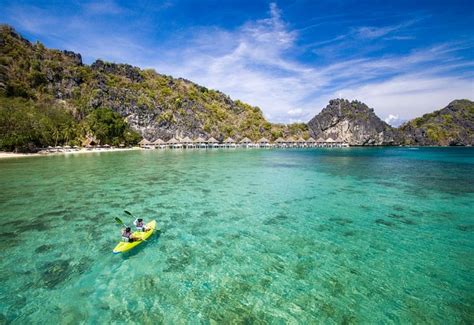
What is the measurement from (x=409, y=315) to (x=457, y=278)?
310 centimetres

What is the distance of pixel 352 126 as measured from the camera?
537ft

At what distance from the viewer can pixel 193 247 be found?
34.1ft

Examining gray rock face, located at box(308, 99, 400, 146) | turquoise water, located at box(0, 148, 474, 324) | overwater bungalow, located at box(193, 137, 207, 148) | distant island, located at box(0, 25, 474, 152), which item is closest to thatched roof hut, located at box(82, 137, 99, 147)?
distant island, located at box(0, 25, 474, 152)

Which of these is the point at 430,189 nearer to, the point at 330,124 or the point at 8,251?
the point at 8,251

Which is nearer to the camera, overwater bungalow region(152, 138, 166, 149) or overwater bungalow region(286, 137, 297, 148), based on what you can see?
overwater bungalow region(152, 138, 166, 149)

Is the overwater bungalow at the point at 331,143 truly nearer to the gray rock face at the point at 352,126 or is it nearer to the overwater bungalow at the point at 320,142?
the overwater bungalow at the point at 320,142

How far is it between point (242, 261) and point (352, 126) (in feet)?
563

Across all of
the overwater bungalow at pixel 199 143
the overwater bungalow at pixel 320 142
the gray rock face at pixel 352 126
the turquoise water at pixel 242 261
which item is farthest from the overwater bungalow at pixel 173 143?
the gray rock face at pixel 352 126

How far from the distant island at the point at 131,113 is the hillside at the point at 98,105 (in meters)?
0.25

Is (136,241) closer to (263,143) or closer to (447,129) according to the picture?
(263,143)

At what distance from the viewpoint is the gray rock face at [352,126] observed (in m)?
162

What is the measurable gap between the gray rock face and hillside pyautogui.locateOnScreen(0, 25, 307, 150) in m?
16.0

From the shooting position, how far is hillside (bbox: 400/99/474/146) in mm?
161000

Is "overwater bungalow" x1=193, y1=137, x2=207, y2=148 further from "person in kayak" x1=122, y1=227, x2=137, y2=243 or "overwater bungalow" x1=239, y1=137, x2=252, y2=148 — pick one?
"person in kayak" x1=122, y1=227, x2=137, y2=243
